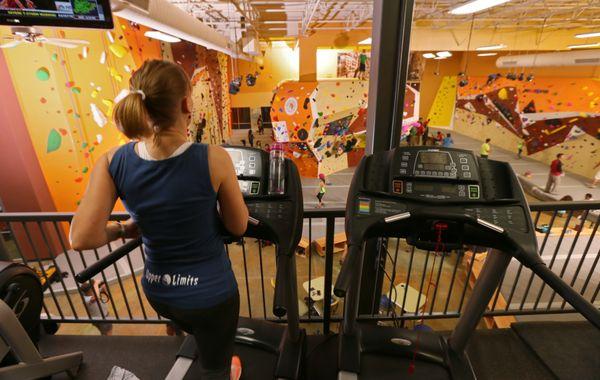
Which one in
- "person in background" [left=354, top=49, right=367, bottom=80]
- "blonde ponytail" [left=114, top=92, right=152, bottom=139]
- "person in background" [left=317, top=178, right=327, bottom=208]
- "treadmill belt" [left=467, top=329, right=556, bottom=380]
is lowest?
"person in background" [left=317, top=178, right=327, bottom=208]

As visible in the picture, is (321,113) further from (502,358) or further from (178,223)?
(178,223)

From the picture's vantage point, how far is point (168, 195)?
0.98 m

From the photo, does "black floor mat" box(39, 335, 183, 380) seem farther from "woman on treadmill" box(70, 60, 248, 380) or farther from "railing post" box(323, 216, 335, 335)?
"woman on treadmill" box(70, 60, 248, 380)

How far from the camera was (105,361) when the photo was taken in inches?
81.1

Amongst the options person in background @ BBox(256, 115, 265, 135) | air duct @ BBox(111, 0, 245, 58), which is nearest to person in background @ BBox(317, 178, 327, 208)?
air duct @ BBox(111, 0, 245, 58)

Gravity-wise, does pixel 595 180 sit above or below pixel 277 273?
below

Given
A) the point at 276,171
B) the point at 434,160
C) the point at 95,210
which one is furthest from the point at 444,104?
the point at 95,210

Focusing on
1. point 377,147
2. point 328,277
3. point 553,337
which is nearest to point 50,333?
point 328,277

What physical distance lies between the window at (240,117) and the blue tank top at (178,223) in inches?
544

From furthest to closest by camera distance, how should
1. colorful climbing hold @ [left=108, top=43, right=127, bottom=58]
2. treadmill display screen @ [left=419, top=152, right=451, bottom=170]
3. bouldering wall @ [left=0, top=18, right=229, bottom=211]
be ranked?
colorful climbing hold @ [left=108, top=43, right=127, bottom=58] → bouldering wall @ [left=0, top=18, right=229, bottom=211] → treadmill display screen @ [left=419, top=152, right=451, bottom=170]

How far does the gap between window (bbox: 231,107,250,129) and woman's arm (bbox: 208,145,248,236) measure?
45.4 feet

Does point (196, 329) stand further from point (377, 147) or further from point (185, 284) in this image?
point (377, 147)

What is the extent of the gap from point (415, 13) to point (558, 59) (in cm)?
378

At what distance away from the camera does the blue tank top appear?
97 centimetres
